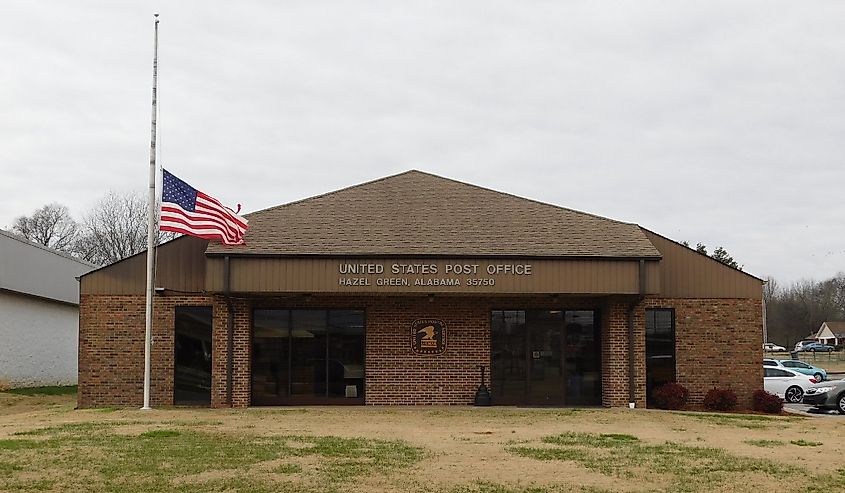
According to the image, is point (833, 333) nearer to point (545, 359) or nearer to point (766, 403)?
point (766, 403)

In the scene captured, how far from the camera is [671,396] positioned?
23.5 metres

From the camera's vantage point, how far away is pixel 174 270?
23406mm

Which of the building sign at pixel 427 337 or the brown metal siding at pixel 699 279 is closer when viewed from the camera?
the building sign at pixel 427 337

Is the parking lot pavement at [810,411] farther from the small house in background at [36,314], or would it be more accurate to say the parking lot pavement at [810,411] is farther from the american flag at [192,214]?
the small house in background at [36,314]

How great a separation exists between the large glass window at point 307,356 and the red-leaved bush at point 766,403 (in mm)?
9854

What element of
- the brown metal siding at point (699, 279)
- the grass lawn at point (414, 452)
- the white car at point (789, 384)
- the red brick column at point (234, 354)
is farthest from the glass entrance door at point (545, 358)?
the white car at point (789, 384)

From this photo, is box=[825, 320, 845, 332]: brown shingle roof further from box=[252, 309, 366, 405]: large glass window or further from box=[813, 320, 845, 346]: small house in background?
box=[252, 309, 366, 405]: large glass window

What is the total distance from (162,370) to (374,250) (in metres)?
6.28

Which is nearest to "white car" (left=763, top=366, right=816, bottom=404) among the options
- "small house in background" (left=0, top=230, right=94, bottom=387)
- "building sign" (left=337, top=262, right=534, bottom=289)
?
"building sign" (left=337, top=262, right=534, bottom=289)

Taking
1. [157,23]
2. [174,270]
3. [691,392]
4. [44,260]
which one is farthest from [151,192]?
[44,260]

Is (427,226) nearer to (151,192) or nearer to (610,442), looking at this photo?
(151,192)

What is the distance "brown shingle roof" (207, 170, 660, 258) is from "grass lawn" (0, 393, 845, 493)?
375 cm

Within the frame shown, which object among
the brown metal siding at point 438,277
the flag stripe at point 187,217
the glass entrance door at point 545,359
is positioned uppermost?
the flag stripe at point 187,217

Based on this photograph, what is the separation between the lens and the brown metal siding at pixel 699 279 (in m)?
24.1
